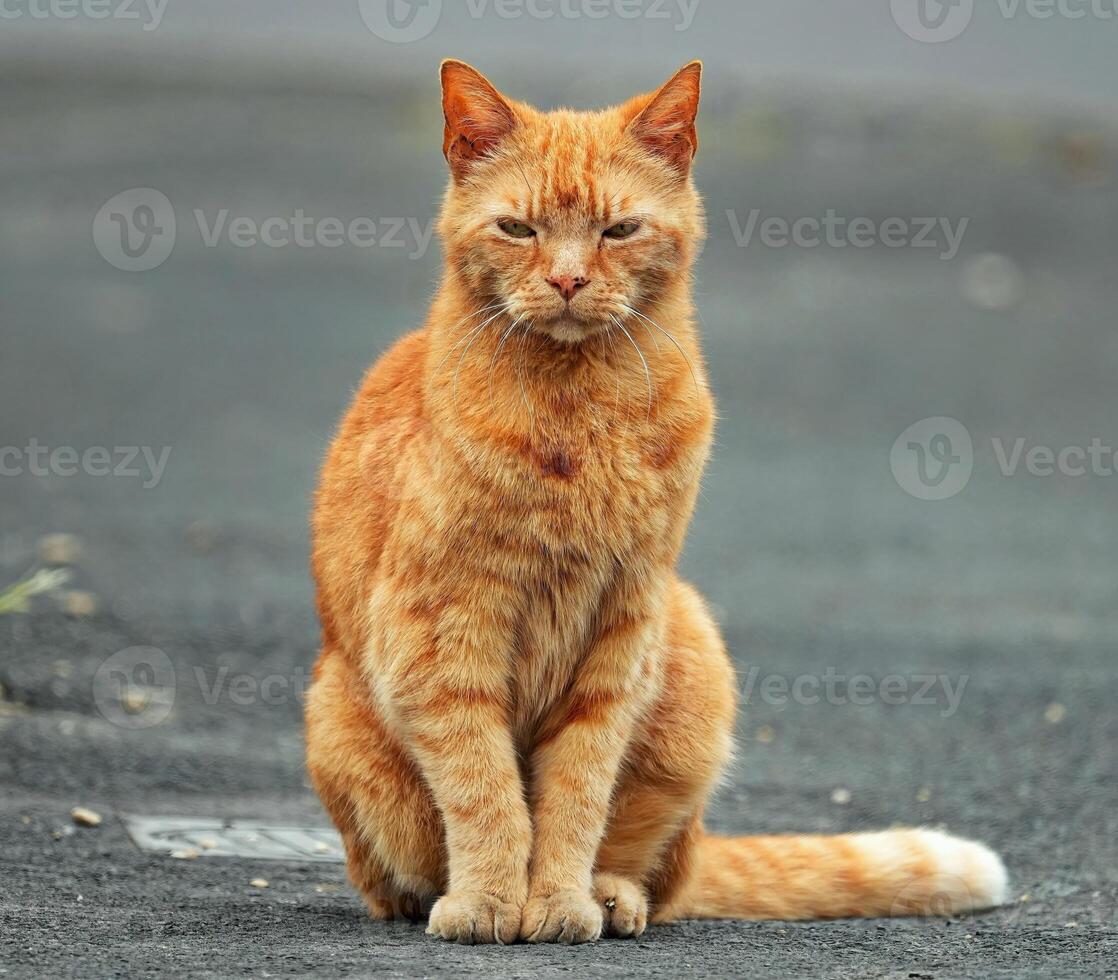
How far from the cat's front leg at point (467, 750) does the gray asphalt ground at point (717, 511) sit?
0.15 m

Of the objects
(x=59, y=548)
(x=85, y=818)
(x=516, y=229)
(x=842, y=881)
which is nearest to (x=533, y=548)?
(x=516, y=229)

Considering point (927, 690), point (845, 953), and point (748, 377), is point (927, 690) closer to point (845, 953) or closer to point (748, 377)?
point (845, 953)

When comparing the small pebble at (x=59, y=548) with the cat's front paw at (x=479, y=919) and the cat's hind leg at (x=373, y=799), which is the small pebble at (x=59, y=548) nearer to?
the cat's hind leg at (x=373, y=799)

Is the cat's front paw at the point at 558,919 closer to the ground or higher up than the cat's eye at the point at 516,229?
closer to the ground

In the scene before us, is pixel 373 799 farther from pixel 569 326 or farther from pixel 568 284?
pixel 568 284

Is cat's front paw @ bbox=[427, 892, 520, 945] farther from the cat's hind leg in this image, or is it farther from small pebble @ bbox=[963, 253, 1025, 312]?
small pebble @ bbox=[963, 253, 1025, 312]

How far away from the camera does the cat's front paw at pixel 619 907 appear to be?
4.23 m

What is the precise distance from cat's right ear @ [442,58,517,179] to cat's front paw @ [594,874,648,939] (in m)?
1.82

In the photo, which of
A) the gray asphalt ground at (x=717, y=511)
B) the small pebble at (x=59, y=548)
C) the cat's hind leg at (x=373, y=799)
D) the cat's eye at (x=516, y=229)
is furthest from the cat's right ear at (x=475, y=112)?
the small pebble at (x=59, y=548)

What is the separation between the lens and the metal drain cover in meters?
5.20

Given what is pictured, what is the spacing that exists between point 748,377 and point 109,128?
6.94 metres

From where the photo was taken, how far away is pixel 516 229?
156 inches

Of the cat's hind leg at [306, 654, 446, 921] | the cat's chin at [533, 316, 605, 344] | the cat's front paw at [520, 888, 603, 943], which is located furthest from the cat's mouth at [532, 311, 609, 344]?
the cat's front paw at [520, 888, 603, 943]

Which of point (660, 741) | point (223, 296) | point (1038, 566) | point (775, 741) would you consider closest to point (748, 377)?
point (1038, 566)
